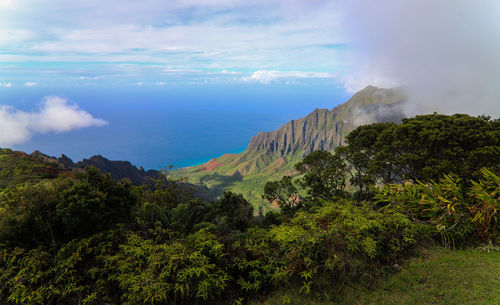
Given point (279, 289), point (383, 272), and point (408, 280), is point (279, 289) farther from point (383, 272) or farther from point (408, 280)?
point (408, 280)

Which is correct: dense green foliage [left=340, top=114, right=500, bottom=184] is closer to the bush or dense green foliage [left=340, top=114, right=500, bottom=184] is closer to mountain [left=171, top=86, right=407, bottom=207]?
the bush

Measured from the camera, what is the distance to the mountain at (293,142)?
157 meters

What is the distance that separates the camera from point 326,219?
6688 millimetres

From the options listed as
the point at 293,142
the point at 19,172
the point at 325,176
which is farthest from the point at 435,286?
the point at 293,142

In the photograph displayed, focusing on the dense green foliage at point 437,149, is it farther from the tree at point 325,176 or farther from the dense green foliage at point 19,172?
the dense green foliage at point 19,172

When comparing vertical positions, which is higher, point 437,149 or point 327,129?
point 327,129

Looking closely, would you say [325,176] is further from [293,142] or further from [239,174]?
[293,142]

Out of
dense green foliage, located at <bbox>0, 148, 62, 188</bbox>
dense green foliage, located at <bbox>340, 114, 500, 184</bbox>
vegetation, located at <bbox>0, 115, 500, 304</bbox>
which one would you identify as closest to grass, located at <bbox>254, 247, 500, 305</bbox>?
vegetation, located at <bbox>0, 115, 500, 304</bbox>

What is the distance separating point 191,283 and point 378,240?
4.78 m

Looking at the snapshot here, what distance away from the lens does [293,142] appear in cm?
19512

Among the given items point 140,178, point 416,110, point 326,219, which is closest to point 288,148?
point 416,110

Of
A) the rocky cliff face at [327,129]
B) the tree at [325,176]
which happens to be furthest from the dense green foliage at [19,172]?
the rocky cliff face at [327,129]

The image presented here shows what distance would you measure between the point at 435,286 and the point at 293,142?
634 feet

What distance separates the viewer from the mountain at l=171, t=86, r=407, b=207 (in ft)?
516
